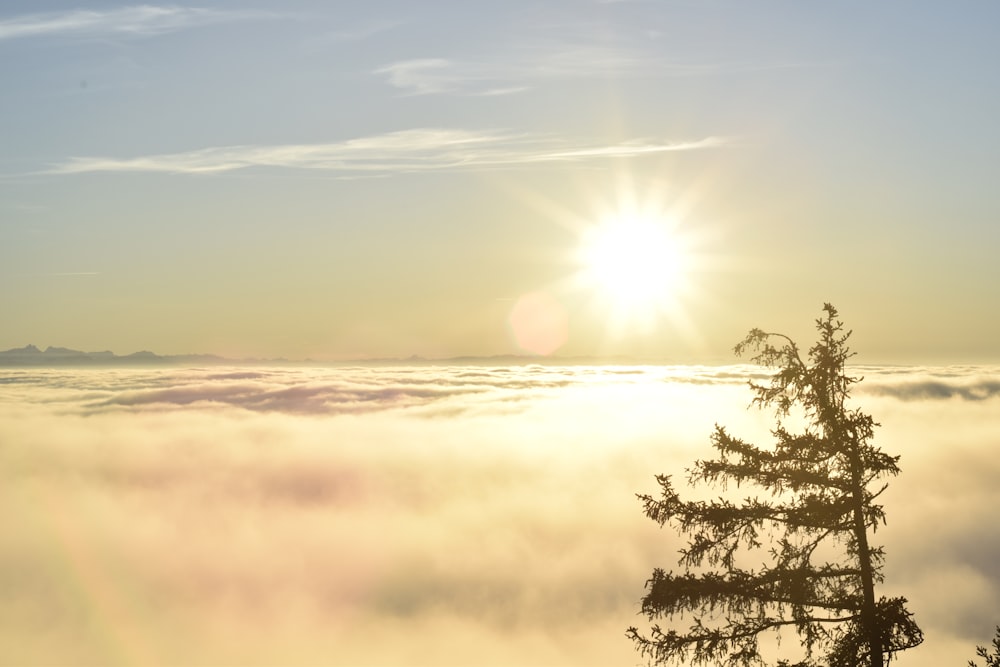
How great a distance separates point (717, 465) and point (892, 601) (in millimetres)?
3829

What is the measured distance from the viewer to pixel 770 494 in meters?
17.7

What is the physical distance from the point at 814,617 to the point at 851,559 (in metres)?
1.41

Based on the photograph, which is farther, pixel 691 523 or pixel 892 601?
pixel 691 523

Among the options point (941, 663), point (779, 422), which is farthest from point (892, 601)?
point (941, 663)

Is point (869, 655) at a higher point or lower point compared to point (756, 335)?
lower

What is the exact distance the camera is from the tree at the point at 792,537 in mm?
16255

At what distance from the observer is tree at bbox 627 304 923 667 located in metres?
16.3

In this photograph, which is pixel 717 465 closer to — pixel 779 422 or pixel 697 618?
pixel 779 422

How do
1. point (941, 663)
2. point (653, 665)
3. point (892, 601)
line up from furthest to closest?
point (941, 663)
point (653, 665)
point (892, 601)

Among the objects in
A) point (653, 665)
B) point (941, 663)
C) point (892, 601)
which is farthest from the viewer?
point (941, 663)

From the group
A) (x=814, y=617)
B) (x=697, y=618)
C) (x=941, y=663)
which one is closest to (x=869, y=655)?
(x=814, y=617)

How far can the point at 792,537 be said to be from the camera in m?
17.4

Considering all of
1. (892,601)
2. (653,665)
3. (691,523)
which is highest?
(691,523)

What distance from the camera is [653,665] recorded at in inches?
669
